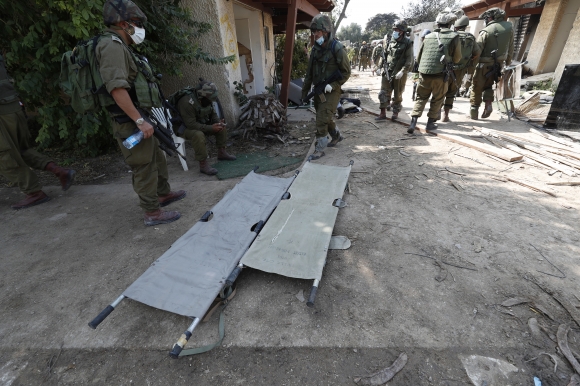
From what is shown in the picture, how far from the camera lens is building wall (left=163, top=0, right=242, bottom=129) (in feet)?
16.7

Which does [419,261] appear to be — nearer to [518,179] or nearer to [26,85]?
[518,179]

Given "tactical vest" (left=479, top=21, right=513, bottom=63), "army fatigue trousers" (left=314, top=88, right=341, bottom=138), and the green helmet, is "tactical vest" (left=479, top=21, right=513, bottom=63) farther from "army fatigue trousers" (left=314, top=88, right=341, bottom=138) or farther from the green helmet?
"army fatigue trousers" (left=314, top=88, right=341, bottom=138)

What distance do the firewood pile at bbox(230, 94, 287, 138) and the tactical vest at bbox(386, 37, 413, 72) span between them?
8.24 feet

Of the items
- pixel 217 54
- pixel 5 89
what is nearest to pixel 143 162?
pixel 5 89

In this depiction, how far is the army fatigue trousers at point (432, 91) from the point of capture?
4.93 m

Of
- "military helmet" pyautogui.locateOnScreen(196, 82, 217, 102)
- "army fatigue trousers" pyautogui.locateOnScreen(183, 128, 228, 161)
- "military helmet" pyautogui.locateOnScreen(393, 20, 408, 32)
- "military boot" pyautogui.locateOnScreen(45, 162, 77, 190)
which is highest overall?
"military helmet" pyautogui.locateOnScreen(393, 20, 408, 32)

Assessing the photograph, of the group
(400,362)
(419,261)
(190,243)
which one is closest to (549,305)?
(419,261)

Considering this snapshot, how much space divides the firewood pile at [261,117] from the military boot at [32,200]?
9.99 feet

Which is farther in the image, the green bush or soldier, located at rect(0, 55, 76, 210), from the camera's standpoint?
the green bush

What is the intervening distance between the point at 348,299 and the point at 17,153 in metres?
3.78

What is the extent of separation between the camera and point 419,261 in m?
2.27

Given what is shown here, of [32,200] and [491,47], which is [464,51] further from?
[32,200]

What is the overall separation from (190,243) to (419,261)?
6.09ft

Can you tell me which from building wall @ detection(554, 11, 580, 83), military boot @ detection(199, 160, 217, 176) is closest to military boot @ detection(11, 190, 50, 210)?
military boot @ detection(199, 160, 217, 176)
